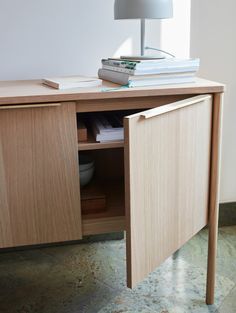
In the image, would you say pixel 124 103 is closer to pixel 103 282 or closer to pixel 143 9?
pixel 143 9

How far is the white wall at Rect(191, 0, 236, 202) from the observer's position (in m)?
1.63

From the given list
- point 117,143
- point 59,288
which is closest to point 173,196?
point 117,143

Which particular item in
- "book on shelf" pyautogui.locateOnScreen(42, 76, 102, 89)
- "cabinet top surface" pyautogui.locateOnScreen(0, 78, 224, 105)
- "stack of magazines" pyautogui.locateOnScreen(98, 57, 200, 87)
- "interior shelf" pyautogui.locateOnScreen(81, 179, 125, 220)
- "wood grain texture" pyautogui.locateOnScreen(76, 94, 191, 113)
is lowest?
"interior shelf" pyautogui.locateOnScreen(81, 179, 125, 220)

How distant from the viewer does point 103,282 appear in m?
→ 1.52

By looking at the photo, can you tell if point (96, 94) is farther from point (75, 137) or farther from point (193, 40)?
point (193, 40)

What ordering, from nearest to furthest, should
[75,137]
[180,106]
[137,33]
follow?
[180,106] → [75,137] → [137,33]

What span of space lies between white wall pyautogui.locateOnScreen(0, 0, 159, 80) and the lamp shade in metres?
0.28

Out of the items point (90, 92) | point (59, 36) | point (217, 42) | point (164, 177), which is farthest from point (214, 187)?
point (59, 36)

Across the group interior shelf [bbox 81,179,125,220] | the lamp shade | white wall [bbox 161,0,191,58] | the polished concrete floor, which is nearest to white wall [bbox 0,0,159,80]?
white wall [bbox 161,0,191,58]

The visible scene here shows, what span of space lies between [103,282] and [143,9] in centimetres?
97

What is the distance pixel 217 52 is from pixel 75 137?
2.72ft

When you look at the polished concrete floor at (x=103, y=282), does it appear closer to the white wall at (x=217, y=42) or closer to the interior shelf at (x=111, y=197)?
the interior shelf at (x=111, y=197)

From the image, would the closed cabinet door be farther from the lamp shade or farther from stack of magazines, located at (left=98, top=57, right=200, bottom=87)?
the lamp shade

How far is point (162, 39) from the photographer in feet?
5.35
